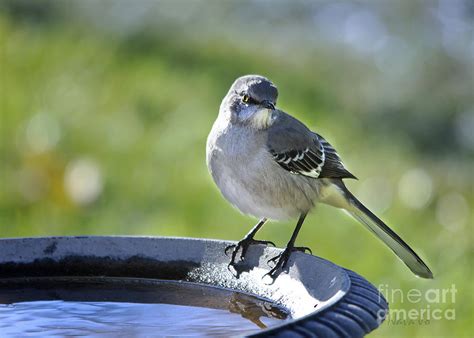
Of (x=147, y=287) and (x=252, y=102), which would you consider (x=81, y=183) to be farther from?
(x=147, y=287)

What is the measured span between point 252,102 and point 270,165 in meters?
0.28

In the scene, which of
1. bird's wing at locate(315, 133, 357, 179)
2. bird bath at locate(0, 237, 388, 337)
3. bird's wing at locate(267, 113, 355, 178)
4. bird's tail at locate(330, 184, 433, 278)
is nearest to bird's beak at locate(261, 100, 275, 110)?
Result: bird's wing at locate(267, 113, 355, 178)

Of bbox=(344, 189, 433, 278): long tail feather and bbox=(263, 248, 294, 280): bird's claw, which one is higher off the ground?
bbox=(344, 189, 433, 278): long tail feather

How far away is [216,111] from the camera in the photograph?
8.04m

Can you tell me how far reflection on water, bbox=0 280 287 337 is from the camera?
2.61 meters

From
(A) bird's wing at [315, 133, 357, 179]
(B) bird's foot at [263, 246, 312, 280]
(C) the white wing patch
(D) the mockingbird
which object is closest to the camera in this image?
(B) bird's foot at [263, 246, 312, 280]

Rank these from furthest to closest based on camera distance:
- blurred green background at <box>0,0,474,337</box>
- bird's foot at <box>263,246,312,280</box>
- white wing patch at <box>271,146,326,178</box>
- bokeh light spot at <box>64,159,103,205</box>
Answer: blurred green background at <box>0,0,474,337</box>
bokeh light spot at <box>64,159,103,205</box>
white wing patch at <box>271,146,326,178</box>
bird's foot at <box>263,246,312,280</box>

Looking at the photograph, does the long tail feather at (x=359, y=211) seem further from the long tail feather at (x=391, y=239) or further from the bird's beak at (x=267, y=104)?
the bird's beak at (x=267, y=104)

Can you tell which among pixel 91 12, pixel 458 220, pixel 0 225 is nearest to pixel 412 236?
pixel 458 220

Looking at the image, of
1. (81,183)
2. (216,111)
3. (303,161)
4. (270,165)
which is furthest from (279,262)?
(216,111)

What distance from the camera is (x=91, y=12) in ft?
36.3

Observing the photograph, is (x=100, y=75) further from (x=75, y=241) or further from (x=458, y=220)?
(x=75, y=241)

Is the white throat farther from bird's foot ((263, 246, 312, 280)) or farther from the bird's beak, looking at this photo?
bird's foot ((263, 246, 312, 280))

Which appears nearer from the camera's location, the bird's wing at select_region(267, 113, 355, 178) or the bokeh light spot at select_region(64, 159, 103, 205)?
the bird's wing at select_region(267, 113, 355, 178)
